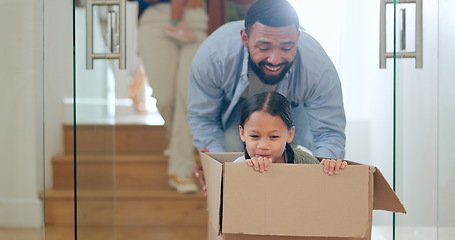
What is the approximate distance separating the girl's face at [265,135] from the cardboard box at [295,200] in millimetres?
257

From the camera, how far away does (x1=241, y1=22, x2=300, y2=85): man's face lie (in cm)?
149

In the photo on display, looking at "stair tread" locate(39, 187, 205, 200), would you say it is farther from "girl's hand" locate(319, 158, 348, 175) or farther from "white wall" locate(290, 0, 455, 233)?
"girl's hand" locate(319, 158, 348, 175)

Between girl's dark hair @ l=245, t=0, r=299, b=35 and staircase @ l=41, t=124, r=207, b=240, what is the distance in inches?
24.4

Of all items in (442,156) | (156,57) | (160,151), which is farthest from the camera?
(160,151)

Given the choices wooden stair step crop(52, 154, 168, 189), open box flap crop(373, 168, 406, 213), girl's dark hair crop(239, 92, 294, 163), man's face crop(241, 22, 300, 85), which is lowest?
wooden stair step crop(52, 154, 168, 189)

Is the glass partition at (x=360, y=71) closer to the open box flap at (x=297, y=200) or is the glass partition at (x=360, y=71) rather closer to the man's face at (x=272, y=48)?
the man's face at (x=272, y=48)

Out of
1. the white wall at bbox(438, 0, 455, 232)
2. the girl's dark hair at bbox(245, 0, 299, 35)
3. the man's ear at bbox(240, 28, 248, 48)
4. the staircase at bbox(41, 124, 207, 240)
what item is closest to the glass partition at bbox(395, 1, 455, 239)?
the white wall at bbox(438, 0, 455, 232)

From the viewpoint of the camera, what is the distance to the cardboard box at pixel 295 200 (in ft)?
3.53

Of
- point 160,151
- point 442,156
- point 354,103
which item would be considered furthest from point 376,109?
point 160,151

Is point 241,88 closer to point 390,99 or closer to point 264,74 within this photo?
point 264,74

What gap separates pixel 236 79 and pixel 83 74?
1.57 ft

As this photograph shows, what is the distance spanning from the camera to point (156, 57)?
2.33 meters

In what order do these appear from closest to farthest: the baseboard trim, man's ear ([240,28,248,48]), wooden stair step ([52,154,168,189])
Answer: man's ear ([240,28,248,48]) → the baseboard trim → wooden stair step ([52,154,168,189])

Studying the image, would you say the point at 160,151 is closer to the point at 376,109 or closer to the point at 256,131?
the point at 376,109
